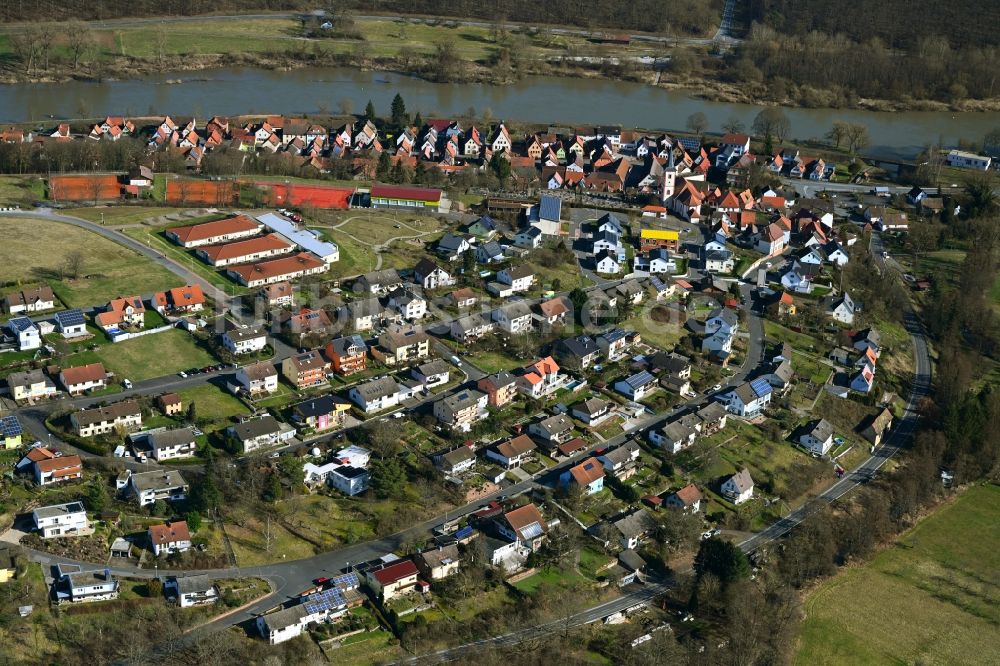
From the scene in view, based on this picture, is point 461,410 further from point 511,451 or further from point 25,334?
point 25,334

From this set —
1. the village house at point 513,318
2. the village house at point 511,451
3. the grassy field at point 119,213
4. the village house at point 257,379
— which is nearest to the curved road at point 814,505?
the village house at point 511,451

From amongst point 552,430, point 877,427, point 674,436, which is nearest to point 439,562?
point 552,430

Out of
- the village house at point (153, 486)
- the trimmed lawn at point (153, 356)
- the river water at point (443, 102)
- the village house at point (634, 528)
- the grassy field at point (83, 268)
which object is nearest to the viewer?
the village house at point (153, 486)

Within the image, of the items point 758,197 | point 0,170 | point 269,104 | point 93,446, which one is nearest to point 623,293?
point 758,197

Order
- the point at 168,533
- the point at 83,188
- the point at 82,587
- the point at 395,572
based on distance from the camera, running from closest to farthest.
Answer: the point at 82,587, the point at 395,572, the point at 168,533, the point at 83,188

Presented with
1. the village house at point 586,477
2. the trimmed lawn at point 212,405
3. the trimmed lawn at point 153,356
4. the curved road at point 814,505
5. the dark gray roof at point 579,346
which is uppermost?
the dark gray roof at point 579,346

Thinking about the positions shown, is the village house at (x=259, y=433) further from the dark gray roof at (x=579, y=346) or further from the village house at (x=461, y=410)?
the dark gray roof at (x=579, y=346)

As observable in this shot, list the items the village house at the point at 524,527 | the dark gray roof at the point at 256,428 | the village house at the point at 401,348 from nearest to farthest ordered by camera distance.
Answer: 1. the village house at the point at 524,527
2. the dark gray roof at the point at 256,428
3. the village house at the point at 401,348

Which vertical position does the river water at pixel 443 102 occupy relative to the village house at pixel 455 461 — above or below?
above

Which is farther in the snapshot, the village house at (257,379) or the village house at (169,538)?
the village house at (257,379)
